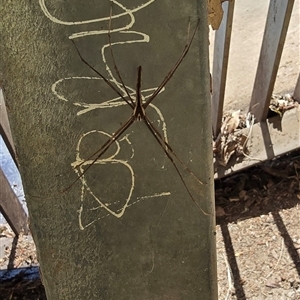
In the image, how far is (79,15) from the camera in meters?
0.94

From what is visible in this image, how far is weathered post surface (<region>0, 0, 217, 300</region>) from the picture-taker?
961 mm

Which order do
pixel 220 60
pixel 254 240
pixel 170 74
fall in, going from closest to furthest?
1. pixel 170 74
2. pixel 220 60
3. pixel 254 240

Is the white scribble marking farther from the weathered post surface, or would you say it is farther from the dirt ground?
the dirt ground

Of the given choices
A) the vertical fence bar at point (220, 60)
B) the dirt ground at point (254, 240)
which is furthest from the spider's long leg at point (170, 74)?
the dirt ground at point (254, 240)

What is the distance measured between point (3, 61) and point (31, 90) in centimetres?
7

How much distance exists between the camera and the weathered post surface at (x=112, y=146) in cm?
96

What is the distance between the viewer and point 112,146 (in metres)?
1.04

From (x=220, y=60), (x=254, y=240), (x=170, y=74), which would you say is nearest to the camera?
(x=170, y=74)

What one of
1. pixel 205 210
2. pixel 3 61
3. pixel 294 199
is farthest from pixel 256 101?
pixel 3 61

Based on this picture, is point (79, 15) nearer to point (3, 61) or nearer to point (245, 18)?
point (3, 61)

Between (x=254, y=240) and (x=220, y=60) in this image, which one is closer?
(x=220, y=60)

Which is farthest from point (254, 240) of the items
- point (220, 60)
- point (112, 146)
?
point (112, 146)

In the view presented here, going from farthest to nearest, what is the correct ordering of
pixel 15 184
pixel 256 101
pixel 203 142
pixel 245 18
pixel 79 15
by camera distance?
pixel 245 18
pixel 15 184
pixel 256 101
pixel 203 142
pixel 79 15

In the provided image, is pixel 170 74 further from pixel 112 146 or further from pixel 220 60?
pixel 220 60
